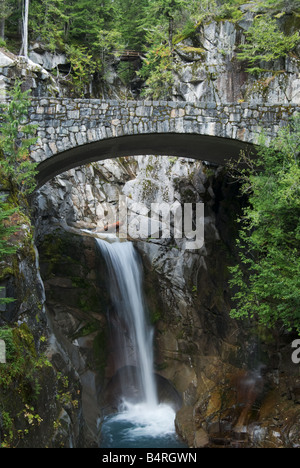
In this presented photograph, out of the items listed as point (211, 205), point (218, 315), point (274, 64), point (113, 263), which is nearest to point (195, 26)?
point (274, 64)

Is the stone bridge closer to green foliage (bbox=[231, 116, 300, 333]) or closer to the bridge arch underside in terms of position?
the bridge arch underside

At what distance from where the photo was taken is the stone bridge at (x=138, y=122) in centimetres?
1129

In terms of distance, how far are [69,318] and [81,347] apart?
1.18m

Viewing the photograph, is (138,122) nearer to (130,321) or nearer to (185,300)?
(185,300)

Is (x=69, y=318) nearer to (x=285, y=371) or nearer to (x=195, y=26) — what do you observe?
(x=285, y=371)

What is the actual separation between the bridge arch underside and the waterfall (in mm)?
4478

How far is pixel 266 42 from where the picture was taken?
1745cm

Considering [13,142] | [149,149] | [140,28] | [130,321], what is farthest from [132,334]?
[140,28]

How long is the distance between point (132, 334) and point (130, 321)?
20.9 inches

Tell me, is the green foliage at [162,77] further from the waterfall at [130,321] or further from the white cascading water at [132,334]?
the waterfall at [130,321]

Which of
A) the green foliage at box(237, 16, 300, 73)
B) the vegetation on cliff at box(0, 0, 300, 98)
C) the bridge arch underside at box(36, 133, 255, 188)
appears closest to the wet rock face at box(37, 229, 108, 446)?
the bridge arch underside at box(36, 133, 255, 188)

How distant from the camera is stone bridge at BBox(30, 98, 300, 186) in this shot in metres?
11.3

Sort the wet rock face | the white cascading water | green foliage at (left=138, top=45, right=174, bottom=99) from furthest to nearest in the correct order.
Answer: green foliage at (left=138, top=45, right=174, bottom=99)
the white cascading water
the wet rock face

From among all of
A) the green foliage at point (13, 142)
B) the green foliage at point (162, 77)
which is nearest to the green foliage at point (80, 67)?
the green foliage at point (162, 77)
